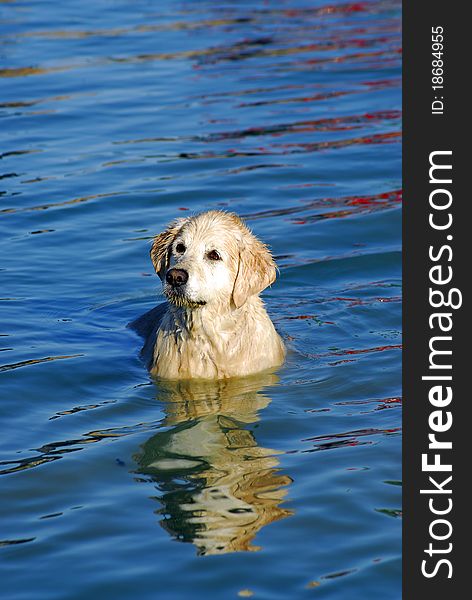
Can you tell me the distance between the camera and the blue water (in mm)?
7184

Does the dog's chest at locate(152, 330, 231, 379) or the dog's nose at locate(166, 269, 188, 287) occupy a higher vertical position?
the dog's nose at locate(166, 269, 188, 287)

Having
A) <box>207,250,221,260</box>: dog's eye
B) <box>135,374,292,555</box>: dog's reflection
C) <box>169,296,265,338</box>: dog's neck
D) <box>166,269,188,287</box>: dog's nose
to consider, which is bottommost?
<box>135,374,292,555</box>: dog's reflection

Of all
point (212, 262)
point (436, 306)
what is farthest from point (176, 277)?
point (436, 306)

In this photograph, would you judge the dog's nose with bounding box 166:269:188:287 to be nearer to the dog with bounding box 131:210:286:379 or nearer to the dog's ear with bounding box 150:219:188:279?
the dog with bounding box 131:210:286:379

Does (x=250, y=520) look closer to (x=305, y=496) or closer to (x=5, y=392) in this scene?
(x=305, y=496)

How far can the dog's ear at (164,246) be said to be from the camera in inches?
394

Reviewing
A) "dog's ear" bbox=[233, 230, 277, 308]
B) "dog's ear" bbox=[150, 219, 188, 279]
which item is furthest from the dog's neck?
"dog's ear" bbox=[150, 219, 188, 279]

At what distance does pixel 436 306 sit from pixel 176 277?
6.43 ft

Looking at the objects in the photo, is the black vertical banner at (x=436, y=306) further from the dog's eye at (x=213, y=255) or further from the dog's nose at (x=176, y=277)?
the dog's nose at (x=176, y=277)

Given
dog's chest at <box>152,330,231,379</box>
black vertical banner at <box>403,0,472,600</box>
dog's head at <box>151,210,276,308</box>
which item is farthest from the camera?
dog's chest at <box>152,330,231,379</box>

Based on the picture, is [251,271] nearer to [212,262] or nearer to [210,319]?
[212,262]

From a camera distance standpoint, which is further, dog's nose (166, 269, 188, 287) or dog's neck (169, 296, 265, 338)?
dog's neck (169, 296, 265, 338)

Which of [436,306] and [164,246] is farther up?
[164,246]

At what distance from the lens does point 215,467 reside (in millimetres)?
8289
